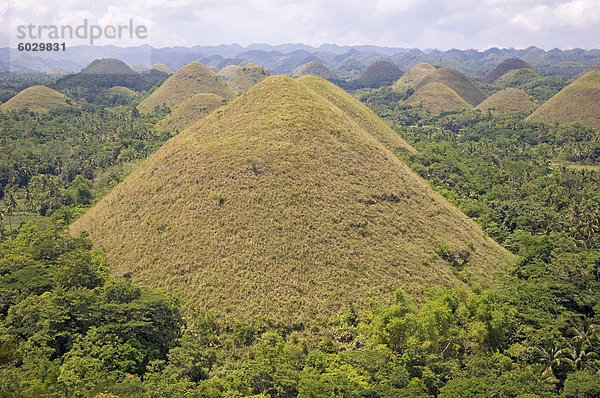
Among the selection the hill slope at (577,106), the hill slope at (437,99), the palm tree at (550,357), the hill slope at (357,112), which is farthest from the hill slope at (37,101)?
the hill slope at (577,106)

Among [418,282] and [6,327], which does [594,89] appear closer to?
[418,282]

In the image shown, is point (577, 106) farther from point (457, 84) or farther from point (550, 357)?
point (550, 357)

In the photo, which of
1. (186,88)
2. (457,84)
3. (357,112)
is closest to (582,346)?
(357,112)

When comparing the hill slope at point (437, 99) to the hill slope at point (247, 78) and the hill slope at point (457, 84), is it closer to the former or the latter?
the hill slope at point (457, 84)

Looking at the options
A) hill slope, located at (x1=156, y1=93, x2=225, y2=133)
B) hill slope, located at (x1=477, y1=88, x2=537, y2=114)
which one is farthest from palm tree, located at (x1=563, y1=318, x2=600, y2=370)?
hill slope, located at (x1=477, y1=88, x2=537, y2=114)

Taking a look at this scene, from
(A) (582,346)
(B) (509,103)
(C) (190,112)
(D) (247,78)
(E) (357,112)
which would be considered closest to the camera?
(A) (582,346)

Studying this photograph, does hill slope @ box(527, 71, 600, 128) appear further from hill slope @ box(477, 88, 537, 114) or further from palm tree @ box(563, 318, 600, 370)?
palm tree @ box(563, 318, 600, 370)
